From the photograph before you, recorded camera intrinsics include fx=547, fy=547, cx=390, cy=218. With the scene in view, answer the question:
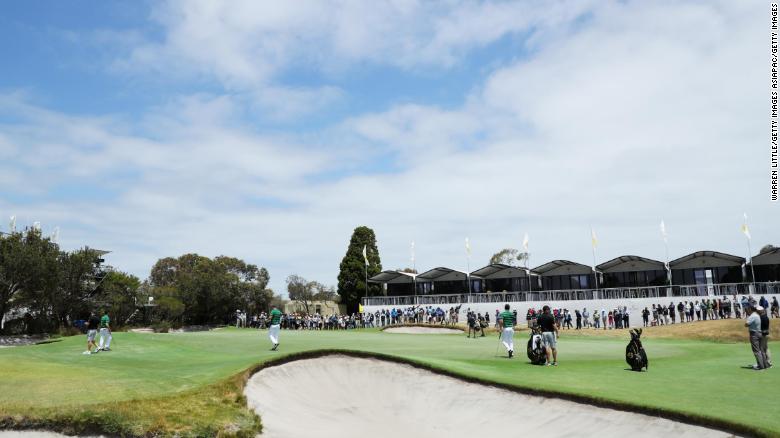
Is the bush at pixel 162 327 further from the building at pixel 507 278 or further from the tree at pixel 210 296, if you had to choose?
the building at pixel 507 278

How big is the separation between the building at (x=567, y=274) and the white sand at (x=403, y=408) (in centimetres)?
5102

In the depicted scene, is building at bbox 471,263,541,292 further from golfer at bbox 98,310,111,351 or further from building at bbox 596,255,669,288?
golfer at bbox 98,310,111,351

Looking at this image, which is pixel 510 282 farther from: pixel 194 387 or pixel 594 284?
pixel 194 387

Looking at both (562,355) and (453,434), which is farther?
(562,355)

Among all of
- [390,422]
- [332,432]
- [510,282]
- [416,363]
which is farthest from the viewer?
[510,282]

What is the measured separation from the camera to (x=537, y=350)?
2020 centimetres

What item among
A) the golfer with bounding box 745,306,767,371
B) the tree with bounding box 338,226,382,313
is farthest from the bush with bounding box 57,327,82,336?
the golfer with bounding box 745,306,767,371

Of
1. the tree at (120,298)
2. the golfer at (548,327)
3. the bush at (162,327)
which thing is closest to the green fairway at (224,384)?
the golfer at (548,327)

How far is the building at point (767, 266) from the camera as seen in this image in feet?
185

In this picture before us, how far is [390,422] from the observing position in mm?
15477

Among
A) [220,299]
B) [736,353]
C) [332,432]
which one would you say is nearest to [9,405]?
[332,432]

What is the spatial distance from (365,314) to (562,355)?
38620mm

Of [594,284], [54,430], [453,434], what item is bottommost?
[453,434]

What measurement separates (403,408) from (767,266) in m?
57.6
